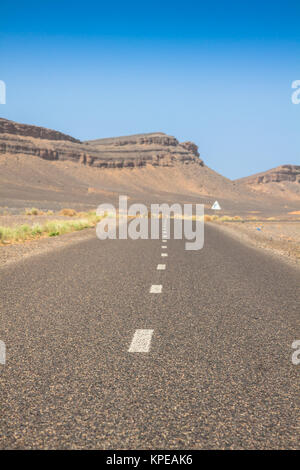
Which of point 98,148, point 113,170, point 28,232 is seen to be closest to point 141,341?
point 28,232

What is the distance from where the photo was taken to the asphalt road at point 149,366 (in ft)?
9.93

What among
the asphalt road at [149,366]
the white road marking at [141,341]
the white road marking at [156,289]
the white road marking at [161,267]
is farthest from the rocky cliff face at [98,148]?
the white road marking at [141,341]

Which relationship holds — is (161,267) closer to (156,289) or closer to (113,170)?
(156,289)

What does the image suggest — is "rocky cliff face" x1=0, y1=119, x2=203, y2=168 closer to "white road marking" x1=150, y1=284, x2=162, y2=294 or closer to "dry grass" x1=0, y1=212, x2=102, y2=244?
"dry grass" x1=0, y1=212, x2=102, y2=244

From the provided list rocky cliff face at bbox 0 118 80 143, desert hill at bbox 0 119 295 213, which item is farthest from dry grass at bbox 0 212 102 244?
rocky cliff face at bbox 0 118 80 143

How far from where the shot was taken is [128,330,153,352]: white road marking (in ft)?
15.4

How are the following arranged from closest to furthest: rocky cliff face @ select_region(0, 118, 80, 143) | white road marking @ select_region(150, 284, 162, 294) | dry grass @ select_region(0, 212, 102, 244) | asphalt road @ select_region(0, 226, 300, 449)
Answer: asphalt road @ select_region(0, 226, 300, 449) → white road marking @ select_region(150, 284, 162, 294) → dry grass @ select_region(0, 212, 102, 244) → rocky cliff face @ select_region(0, 118, 80, 143)

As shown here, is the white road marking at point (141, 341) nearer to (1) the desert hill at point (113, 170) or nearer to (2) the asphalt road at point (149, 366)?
(2) the asphalt road at point (149, 366)

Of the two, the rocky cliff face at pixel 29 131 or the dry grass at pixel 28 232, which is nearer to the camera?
the dry grass at pixel 28 232

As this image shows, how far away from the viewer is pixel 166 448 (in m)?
2.83

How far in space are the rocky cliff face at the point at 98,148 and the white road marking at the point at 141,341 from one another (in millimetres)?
136900

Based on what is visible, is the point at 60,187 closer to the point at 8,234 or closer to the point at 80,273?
the point at 8,234

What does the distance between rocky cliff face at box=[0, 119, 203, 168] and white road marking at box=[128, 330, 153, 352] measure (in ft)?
449
